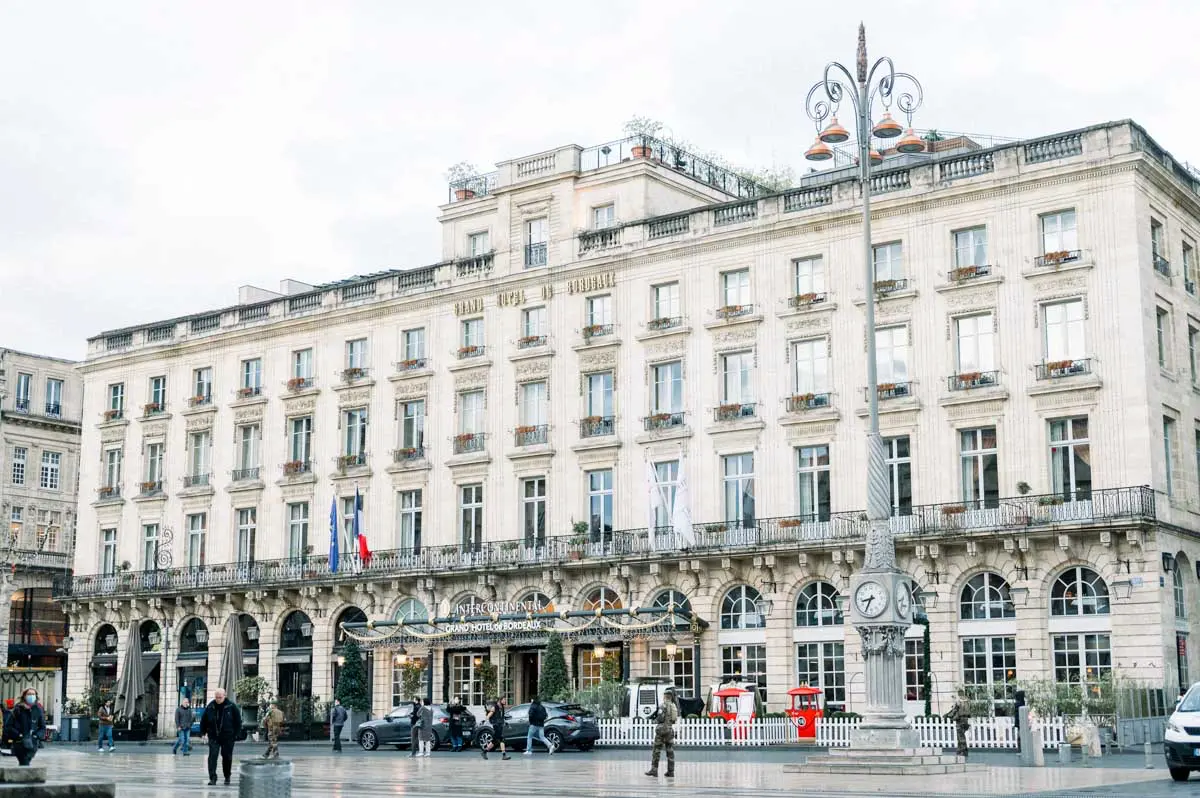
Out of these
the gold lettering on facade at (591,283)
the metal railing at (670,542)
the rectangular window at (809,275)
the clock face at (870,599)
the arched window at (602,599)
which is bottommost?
the clock face at (870,599)

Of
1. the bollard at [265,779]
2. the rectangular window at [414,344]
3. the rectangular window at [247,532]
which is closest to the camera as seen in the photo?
the bollard at [265,779]

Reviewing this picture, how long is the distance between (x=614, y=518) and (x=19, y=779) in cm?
3653

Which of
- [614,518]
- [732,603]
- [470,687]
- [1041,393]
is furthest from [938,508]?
[470,687]

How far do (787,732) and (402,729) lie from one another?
11.1 m

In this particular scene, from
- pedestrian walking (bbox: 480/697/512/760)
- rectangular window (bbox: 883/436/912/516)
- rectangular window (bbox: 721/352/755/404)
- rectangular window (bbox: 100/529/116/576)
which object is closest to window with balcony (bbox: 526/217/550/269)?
rectangular window (bbox: 721/352/755/404)

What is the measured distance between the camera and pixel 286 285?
6694cm

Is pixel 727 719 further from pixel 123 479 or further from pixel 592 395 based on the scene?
pixel 123 479

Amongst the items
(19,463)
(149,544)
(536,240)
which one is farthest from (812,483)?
(19,463)

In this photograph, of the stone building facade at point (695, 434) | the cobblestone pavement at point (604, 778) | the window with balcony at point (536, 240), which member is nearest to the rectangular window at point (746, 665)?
the stone building facade at point (695, 434)

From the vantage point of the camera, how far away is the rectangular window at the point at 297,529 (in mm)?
58312

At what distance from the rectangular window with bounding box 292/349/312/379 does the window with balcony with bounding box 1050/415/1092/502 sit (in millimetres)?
29003

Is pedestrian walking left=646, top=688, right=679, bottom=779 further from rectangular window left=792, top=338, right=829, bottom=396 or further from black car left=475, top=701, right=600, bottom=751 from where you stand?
rectangular window left=792, top=338, right=829, bottom=396

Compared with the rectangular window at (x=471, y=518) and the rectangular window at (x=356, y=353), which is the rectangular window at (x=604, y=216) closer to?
the rectangular window at (x=471, y=518)

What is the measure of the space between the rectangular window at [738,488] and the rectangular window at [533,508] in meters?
6.93
